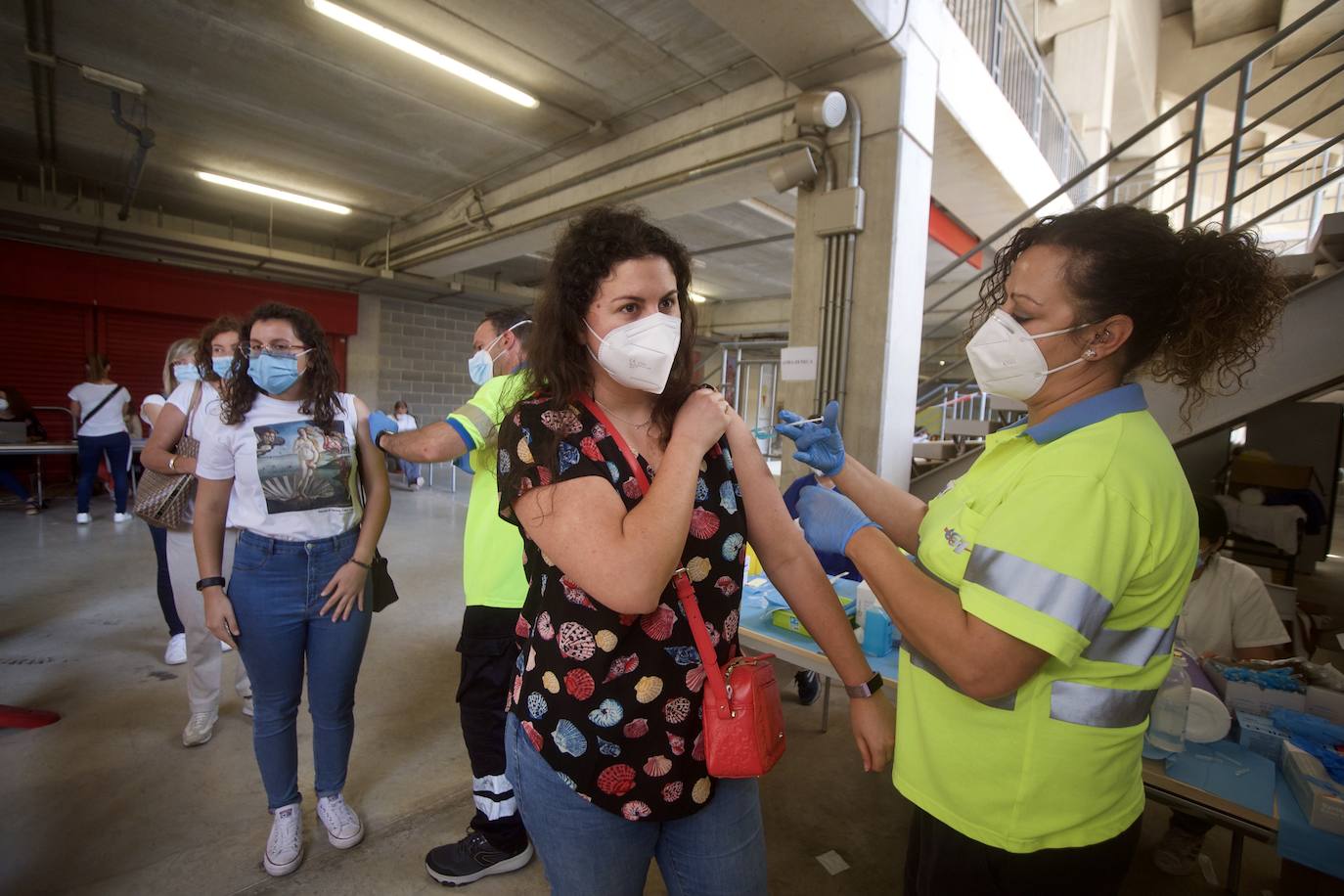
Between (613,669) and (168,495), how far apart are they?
9.68ft

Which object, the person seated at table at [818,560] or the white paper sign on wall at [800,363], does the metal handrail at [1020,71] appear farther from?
the person seated at table at [818,560]

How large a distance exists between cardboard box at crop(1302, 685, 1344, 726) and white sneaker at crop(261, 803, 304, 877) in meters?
3.05

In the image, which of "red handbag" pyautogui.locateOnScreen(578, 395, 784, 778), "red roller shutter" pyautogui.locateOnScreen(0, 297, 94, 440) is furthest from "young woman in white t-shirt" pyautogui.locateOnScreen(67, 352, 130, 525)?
"red handbag" pyautogui.locateOnScreen(578, 395, 784, 778)

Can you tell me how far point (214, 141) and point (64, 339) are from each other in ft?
15.8

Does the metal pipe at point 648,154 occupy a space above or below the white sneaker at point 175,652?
above

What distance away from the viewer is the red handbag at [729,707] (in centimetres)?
96

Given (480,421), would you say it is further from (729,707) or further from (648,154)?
(648,154)

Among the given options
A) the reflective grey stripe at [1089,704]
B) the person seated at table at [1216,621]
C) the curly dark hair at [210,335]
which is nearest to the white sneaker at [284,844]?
the curly dark hair at [210,335]

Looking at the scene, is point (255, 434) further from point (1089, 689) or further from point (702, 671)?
point (1089, 689)

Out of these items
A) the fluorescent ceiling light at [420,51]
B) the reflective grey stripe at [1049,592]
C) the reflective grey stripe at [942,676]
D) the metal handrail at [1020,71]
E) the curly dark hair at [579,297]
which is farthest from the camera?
the metal handrail at [1020,71]

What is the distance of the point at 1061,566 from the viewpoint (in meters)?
0.79

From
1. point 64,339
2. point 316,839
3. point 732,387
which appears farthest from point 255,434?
point 732,387

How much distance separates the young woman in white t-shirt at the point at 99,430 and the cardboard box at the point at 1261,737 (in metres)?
8.79

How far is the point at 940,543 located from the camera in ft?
3.30
